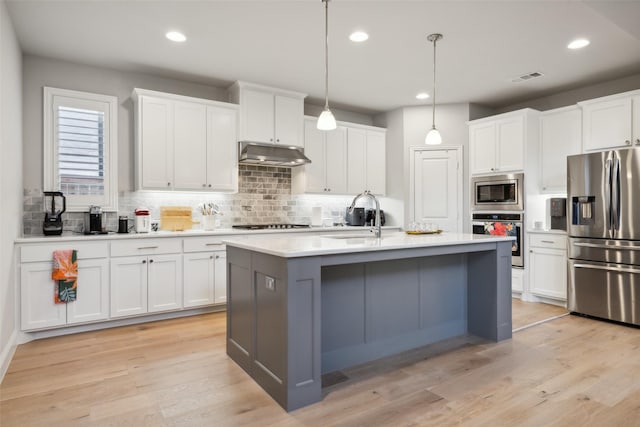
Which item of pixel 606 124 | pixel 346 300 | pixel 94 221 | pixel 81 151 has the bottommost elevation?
pixel 346 300

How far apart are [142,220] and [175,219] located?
1.29ft

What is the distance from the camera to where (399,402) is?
2.28m

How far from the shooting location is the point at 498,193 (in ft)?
16.9

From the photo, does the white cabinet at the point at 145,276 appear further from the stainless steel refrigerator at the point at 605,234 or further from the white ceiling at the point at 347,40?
the stainless steel refrigerator at the point at 605,234

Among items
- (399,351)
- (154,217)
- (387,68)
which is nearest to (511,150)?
(387,68)

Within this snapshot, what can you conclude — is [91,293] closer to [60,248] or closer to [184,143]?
[60,248]

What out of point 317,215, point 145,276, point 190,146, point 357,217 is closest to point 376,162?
point 357,217

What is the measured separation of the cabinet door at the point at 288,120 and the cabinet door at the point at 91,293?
96.5 inches

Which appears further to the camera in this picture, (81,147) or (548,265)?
(548,265)

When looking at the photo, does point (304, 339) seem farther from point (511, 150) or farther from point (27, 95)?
point (511, 150)

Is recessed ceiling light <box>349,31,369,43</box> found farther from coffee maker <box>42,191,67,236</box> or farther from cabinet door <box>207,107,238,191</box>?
coffee maker <box>42,191,67,236</box>

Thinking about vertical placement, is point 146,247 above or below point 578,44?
below

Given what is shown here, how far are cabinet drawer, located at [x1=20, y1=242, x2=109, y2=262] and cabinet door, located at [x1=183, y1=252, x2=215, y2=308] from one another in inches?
30.6

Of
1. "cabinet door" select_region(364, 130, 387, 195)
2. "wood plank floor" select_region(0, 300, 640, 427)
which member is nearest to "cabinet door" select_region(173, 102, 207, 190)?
"wood plank floor" select_region(0, 300, 640, 427)
